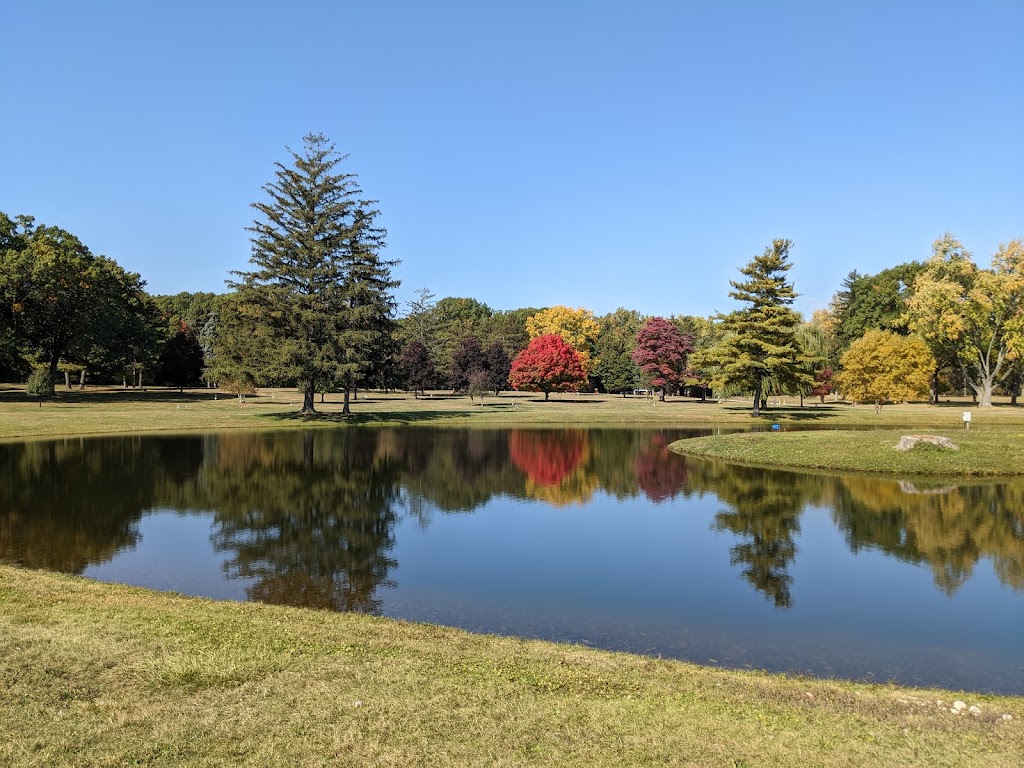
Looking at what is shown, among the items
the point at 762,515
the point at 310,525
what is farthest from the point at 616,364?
the point at 310,525

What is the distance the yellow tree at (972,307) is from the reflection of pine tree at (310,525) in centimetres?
5903

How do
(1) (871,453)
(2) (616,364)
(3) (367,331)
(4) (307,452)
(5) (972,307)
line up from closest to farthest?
(1) (871,453) → (4) (307,452) → (3) (367,331) → (5) (972,307) → (2) (616,364)

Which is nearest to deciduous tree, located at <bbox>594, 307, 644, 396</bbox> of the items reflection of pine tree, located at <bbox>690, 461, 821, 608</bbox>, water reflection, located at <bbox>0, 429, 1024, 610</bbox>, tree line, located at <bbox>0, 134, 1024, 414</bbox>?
tree line, located at <bbox>0, 134, 1024, 414</bbox>

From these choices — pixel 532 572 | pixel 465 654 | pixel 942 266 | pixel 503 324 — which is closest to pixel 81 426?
pixel 532 572


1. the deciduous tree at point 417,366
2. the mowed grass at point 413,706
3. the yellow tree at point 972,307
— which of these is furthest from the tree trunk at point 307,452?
the yellow tree at point 972,307

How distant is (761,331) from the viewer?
5403cm

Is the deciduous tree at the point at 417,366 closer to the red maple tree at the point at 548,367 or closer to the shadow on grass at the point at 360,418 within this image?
the red maple tree at the point at 548,367

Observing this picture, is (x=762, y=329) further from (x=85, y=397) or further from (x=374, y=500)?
(x=85, y=397)

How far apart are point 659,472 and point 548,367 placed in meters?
57.3

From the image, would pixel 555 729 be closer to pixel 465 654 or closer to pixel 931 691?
pixel 465 654

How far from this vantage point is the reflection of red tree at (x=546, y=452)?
29.6 meters

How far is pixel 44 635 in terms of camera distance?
851 cm

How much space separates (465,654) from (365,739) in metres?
2.70

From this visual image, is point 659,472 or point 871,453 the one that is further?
point 871,453
